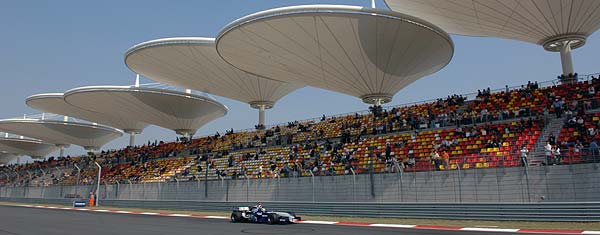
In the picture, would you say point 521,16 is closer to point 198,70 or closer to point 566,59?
point 566,59

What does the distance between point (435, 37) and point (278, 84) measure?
74.1 feet

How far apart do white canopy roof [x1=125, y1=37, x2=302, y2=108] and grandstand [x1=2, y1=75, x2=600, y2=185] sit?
21.8 ft

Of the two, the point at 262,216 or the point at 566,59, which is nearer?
the point at 262,216

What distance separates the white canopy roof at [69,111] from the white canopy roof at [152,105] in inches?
160

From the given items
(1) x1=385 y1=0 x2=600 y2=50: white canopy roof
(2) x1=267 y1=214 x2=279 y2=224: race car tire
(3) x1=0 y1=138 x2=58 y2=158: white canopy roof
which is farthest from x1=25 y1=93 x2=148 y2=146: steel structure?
(2) x1=267 y1=214 x2=279 y2=224: race car tire

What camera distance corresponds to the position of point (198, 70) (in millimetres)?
46156

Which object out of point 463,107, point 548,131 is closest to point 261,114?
point 463,107

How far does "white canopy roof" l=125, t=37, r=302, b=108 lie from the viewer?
137 ft

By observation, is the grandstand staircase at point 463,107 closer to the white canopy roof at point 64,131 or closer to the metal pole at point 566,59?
the metal pole at point 566,59

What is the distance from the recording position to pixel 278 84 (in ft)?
172

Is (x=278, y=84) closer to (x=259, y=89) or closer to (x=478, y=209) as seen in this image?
(x=259, y=89)

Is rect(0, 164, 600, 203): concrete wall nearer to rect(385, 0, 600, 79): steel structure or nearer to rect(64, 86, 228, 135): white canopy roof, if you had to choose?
rect(385, 0, 600, 79): steel structure

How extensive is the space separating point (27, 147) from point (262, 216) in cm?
9357

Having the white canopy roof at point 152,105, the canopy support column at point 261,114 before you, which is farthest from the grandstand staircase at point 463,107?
the white canopy roof at point 152,105
